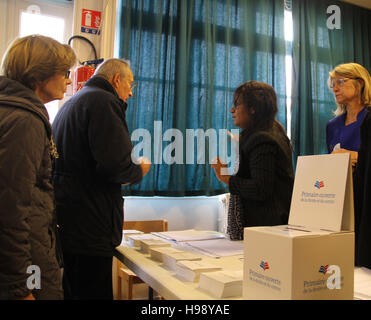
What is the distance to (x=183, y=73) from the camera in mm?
3031

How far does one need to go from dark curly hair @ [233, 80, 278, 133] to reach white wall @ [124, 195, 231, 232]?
1595 mm

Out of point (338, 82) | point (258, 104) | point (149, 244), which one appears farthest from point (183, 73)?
point (149, 244)

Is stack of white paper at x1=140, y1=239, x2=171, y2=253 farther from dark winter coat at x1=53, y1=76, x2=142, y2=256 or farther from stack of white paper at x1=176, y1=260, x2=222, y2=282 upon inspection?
stack of white paper at x1=176, y1=260, x2=222, y2=282

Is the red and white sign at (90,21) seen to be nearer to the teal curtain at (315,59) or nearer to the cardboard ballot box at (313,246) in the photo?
the teal curtain at (315,59)

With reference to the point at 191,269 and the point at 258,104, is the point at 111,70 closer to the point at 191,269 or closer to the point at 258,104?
the point at 258,104

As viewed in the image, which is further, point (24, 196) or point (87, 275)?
point (87, 275)

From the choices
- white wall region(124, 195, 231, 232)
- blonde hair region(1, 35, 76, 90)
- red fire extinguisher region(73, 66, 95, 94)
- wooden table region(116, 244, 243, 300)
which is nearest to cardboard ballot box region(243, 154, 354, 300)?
wooden table region(116, 244, 243, 300)

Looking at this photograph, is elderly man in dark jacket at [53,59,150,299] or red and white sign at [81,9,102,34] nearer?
elderly man in dark jacket at [53,59,150,299]

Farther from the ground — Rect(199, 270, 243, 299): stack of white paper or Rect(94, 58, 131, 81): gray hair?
Rect(94, 58, 131, 81): gray hair

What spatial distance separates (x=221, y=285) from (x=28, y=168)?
56 centimetres

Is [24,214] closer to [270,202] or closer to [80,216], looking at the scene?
[80,216]

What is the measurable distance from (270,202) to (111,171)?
627 millimetres

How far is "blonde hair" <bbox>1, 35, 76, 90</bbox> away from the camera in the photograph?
104 centimetres

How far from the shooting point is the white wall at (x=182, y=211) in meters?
2.93
